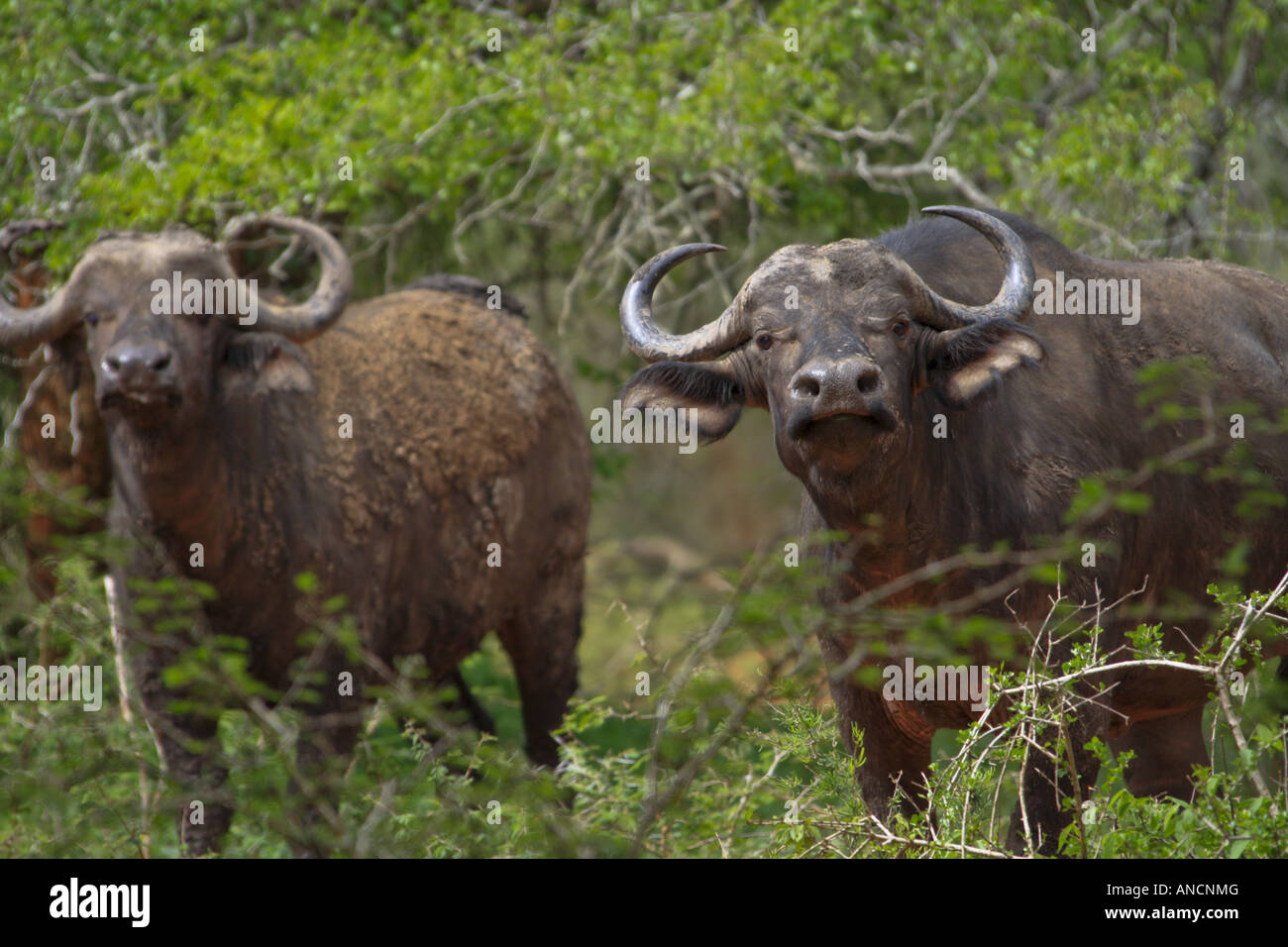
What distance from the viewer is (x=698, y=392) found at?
485 centimetres

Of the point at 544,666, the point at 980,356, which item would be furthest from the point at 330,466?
the point at 980,356

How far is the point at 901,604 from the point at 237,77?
19.5 ft

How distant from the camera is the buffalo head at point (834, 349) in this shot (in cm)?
421

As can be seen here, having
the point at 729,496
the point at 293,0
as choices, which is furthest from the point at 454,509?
the point at 729,496

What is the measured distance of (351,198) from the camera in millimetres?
8922

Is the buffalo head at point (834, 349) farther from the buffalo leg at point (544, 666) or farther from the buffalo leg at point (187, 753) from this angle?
the buffalo leg at point (544, 666)

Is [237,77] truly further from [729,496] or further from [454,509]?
[729,496]

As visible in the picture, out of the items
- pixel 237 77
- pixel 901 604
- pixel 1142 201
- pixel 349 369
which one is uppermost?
pixel 237 77

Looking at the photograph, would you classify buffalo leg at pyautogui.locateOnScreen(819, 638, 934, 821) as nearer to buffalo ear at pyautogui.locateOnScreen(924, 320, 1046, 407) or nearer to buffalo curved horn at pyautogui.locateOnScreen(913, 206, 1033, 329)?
buffalo ear at pyautogui.locateOnScreen(924, 320, 1046, 407)
